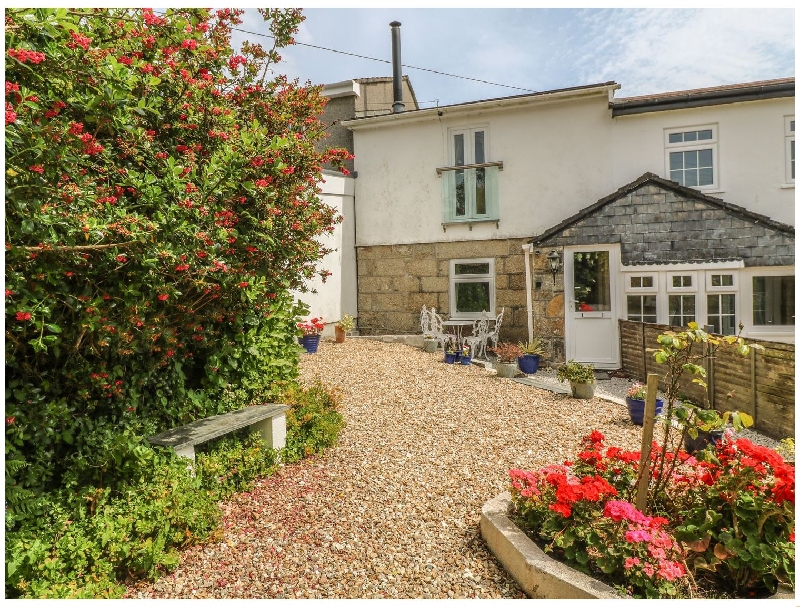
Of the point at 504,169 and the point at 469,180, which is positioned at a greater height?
the point at 504,169

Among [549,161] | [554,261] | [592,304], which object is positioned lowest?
[592,304]

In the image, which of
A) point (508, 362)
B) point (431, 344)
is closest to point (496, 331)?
point (431, 344)

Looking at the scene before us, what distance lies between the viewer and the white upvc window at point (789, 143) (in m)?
10.1

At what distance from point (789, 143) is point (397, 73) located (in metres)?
10.0

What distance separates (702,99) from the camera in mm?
10234

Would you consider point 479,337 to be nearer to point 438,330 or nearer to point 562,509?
point 438,330

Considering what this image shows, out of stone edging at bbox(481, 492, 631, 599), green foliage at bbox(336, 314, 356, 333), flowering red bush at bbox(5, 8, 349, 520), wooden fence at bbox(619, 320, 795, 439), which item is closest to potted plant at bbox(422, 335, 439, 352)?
green foliage at bbox(336, 314, 356, 333)

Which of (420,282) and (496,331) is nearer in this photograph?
(496,331)

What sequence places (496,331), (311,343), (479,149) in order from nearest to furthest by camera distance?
1. (311,343)
2. (496,331)
3. (479,149)

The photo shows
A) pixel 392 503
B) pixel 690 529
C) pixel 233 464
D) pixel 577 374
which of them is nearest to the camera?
pixel 690 529

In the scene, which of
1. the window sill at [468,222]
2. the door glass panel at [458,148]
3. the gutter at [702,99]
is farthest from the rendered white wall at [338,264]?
the gutter at [702,99]

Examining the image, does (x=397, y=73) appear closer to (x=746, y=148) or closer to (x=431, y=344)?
(x=431, y=344)

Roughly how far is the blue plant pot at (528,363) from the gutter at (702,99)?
6.19 m
